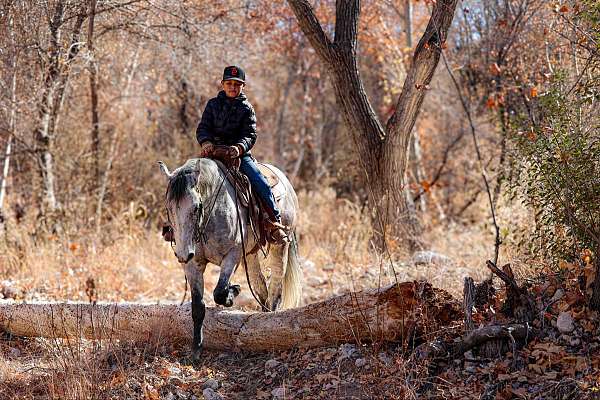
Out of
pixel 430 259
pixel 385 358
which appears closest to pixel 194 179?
pixel 385 358

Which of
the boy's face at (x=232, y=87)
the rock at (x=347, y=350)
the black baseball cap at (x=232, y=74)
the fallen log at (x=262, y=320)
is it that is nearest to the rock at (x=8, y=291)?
the fallen log at (x=262, y=320)

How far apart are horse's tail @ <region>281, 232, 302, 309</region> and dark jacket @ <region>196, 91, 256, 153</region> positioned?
164cm

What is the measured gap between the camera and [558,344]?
18.4 feet

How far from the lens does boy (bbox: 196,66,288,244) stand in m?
7.08

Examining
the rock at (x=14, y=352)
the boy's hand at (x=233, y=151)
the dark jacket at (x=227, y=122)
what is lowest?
the rock at (x=14, y=352)

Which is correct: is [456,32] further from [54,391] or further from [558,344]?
[54,391]

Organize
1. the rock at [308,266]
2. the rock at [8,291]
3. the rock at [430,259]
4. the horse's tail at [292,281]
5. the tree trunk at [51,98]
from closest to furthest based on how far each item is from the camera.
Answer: the horse's tail at [292,281] → the rock at [8,291] → the rock at [430,259] → the tree trunk at [51,98] → the rock at [308,266]

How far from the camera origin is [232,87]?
7094 millimetres

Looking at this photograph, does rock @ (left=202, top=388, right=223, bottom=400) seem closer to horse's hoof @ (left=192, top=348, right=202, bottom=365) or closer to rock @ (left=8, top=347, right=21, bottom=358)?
horse's hoof @ (left=192, top=348, right=202, bottom=365)

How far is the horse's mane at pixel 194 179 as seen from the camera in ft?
20.0

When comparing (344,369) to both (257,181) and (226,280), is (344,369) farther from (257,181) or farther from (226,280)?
(257,181)

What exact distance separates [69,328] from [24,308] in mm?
642

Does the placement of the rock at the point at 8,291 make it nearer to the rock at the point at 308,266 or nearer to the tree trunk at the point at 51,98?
the tree trunk at the point at 51,98

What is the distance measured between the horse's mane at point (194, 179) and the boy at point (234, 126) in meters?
0.66
